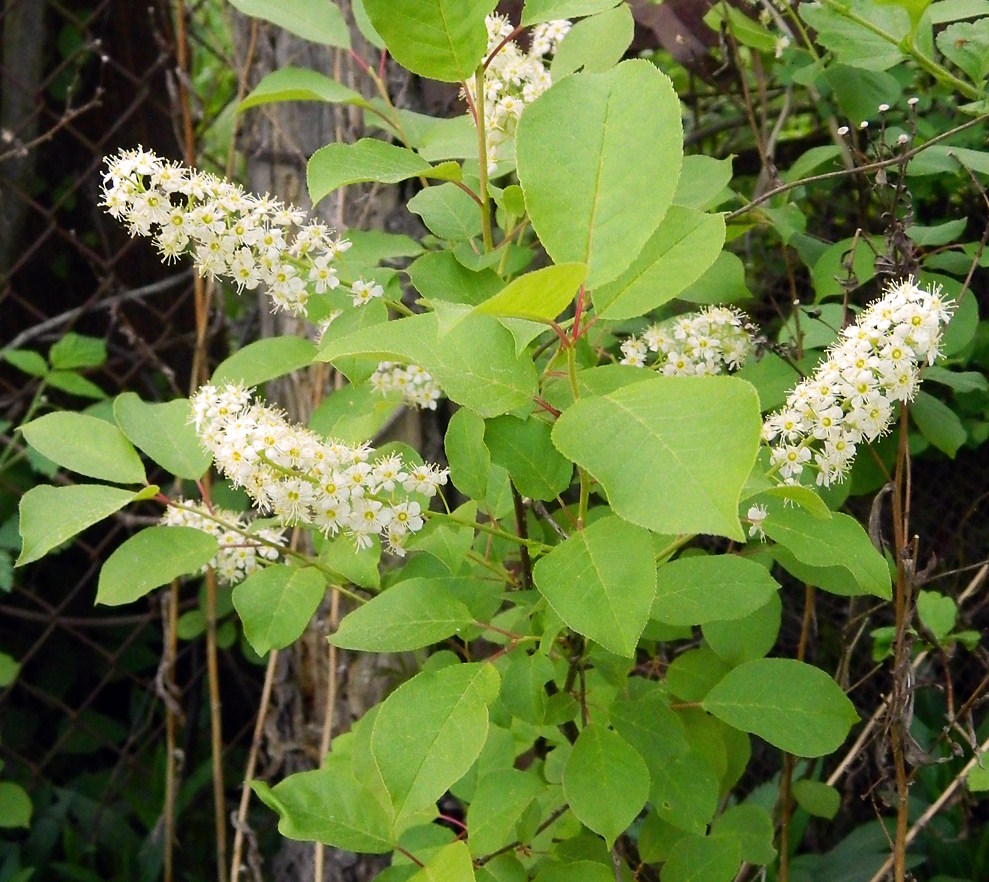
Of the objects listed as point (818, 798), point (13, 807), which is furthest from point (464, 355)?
point (13, 807)

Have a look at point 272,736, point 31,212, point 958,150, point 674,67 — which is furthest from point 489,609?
point 31,212

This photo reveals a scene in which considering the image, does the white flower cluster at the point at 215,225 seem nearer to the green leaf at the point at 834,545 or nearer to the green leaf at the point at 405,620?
the green leaf at the point at 405,620

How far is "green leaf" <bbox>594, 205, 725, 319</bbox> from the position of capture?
635mm

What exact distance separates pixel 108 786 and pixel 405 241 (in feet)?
5.34

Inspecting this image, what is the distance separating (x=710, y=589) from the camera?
79cm

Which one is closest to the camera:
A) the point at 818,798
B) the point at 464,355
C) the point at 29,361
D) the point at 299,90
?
the point at 464,355

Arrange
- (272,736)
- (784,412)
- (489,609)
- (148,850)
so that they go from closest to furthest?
(784,412) < (489,609) < (272,736) < (148,850)

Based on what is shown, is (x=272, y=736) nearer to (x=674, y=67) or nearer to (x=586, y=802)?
(x=586, y=802)

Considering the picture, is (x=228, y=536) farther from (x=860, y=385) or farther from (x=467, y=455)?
(x=860, y=385)

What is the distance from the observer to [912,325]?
0.69 metres

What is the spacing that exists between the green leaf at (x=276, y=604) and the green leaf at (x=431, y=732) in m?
0.16

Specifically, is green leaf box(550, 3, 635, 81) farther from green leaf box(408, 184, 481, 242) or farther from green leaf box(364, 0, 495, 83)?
green leaf box(364, 0, 495, 83)

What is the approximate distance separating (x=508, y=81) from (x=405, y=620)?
562 mm

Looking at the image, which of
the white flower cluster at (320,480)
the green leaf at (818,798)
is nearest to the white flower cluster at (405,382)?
the white flower cluster at (320,480)
